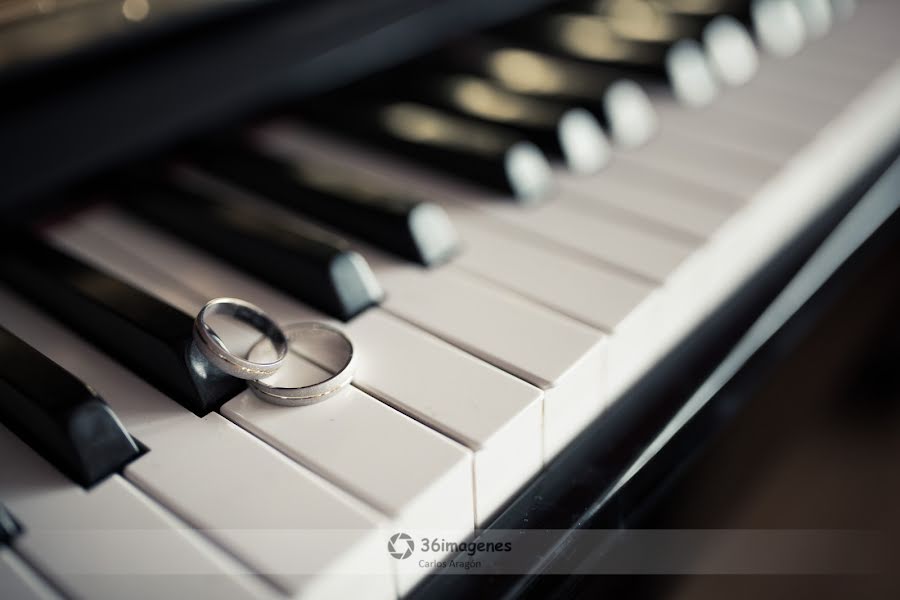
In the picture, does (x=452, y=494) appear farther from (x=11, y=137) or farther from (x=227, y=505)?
(x=11, y=137)

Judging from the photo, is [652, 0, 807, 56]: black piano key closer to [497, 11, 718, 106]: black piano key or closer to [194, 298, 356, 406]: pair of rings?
[497, 11, 718, 106]: black piano key

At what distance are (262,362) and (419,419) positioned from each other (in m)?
0.14

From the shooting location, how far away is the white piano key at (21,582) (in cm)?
49

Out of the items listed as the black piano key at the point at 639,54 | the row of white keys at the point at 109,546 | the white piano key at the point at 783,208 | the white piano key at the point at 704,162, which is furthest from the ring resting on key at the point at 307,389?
the black piano key at the point at 639,54

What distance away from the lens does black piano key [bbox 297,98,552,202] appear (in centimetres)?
88

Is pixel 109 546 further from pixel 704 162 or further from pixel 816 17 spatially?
pixel 816 17

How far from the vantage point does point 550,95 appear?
99 cm

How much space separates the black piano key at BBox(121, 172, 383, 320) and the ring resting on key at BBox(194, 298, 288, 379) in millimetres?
69

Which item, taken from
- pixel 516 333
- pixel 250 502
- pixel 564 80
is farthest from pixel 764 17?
pixel 250 502

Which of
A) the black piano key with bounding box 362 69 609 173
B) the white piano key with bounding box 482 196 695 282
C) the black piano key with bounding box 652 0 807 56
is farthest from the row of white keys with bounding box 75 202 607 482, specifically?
the black piano key with bounding box 652 0 807 56

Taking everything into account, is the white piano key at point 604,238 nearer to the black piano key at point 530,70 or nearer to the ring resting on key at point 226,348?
the black piano key at point 530,70

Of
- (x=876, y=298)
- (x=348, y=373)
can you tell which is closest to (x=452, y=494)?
(x=348, y=373)

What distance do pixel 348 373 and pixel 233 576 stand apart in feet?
0.58

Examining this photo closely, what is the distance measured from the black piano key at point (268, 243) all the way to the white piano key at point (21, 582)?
11.7 inches
